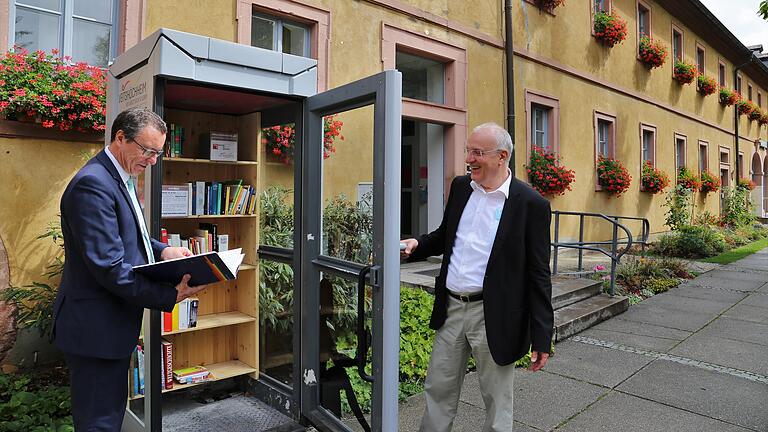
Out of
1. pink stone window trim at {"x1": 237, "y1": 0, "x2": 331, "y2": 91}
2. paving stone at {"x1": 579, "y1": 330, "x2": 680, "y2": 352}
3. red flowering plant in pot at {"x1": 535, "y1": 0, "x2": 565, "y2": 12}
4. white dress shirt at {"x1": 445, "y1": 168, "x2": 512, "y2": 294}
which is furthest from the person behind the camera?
red flowering plant in pot at {"x1": 535, "y1": 0, "x2": 565, "y2": 12}

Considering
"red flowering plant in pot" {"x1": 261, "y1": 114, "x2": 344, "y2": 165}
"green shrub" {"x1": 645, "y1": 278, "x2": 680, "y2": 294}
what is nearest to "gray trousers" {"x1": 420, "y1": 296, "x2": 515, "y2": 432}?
"red flowering plant in pot" {"x1": 261, "y1": 114, "x2": 344, "y2": 165}

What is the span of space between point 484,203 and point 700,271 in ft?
29.9

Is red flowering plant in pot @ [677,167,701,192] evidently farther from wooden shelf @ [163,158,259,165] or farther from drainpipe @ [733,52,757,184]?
wooden shelf @ [163,158,259,165]

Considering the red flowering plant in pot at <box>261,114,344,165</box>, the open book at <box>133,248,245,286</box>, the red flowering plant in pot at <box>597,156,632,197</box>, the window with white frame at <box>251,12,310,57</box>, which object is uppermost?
the window with white frame at <box>251,12,310,57</box>

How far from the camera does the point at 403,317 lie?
4.82 meters

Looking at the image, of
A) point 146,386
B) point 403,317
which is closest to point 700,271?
point 403,317

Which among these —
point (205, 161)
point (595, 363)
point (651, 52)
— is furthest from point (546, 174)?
point (205, 161)

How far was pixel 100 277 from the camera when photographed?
201 cm

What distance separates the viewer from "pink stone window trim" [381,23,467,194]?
7.50 metres

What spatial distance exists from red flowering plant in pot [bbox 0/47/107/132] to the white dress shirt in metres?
3.05

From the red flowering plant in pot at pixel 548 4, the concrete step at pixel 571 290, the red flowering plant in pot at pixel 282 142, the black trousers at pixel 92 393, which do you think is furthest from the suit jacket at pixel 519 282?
the red flowering plant in pot at pixel 548 4

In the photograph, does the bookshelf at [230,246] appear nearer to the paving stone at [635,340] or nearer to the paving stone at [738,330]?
the paving stone at [635,340]

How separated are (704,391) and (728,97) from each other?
17759 millimetres

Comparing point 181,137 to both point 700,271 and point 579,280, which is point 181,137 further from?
point 700,271
